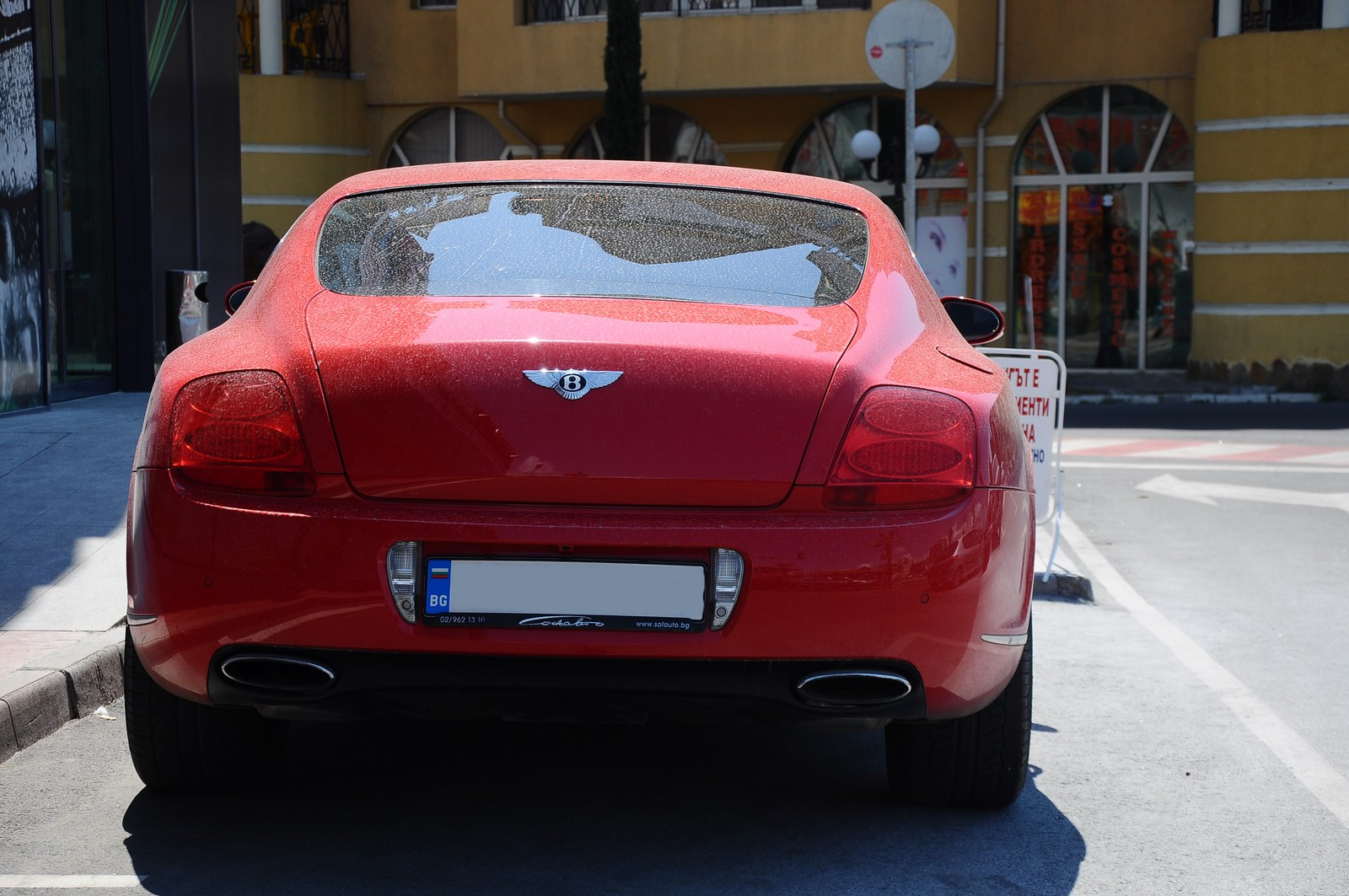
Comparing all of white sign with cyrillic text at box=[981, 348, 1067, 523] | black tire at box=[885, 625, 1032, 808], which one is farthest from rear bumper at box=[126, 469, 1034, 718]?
white sign with cyrillic text at box=[981, 348, 1067, 523]

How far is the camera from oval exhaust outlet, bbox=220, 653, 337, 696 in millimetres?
3477

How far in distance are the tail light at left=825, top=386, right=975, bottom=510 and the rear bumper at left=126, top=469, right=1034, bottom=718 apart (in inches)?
1.4

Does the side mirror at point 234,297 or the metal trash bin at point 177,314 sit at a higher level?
the side mirror at point 234,297

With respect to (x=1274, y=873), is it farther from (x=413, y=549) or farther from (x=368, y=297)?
(x=368, y=297)

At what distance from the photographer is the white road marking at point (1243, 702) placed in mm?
4469

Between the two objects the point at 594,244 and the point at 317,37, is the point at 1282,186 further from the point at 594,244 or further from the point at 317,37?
the point at 594,244

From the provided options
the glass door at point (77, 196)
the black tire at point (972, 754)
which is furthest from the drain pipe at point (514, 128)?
the black tire at point (972, 754)

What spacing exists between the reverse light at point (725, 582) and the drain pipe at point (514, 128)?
22670mm

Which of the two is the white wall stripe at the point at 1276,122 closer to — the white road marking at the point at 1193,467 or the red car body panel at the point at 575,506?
the white road marking at the point at 1193,467

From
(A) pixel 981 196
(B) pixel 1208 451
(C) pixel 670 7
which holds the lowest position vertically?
(B) pixel 1208 451

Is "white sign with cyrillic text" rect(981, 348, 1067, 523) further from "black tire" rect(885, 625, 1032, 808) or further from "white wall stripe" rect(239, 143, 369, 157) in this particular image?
"white wall stripe" rect(239, 143, 369, 157)

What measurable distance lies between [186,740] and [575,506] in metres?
1.28

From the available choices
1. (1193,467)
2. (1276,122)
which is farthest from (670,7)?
(1193,467)

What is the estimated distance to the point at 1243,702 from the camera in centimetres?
550
